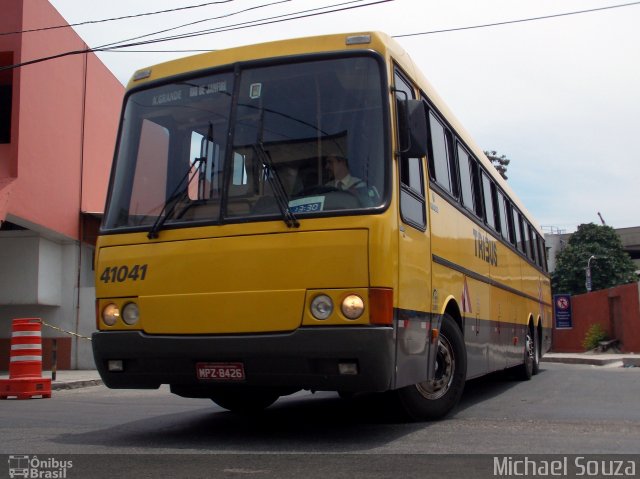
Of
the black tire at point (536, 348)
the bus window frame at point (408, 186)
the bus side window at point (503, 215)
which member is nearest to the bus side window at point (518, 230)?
the bus side window at point (503, 215)

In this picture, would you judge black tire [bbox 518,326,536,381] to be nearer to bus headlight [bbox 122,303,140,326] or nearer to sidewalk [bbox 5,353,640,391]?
sidewalk [bbox 5,353,640,391]

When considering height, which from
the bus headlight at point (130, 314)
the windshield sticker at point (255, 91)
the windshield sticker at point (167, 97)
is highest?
the windshield sticker at point (167, 97)

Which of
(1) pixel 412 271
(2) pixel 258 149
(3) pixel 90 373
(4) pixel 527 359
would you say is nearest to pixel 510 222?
(4) pixel 527 359

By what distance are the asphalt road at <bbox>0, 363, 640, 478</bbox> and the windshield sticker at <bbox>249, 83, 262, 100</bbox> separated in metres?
2.82

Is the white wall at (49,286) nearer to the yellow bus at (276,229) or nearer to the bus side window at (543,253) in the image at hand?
the bus side window at (543,253)

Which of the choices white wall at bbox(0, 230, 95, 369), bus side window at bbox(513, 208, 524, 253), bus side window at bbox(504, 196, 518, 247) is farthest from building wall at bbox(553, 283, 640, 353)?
white wall at bbox(0, 230, 95, 369)

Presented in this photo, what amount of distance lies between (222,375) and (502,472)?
7.32 feet

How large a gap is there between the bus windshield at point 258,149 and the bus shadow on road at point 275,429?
1767mm

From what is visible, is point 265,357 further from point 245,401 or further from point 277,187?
point 245,401

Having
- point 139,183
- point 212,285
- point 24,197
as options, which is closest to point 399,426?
point 212,285

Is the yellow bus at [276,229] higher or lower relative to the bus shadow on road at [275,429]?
A: higher

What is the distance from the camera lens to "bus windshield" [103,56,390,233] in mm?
5875

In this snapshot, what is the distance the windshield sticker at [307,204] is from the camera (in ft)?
19.0

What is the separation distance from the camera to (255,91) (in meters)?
6.30
